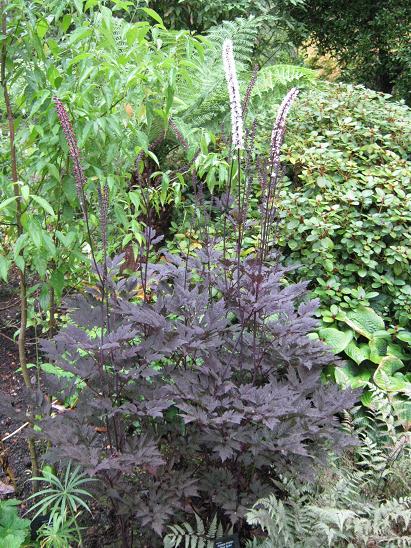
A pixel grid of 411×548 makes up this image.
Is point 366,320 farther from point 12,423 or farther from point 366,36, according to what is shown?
point 366,36

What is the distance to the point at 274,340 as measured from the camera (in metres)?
2.01

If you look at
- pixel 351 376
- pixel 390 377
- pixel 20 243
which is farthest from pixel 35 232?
pixel 390 377

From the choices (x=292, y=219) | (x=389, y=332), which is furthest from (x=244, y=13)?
(x=389, y=332)

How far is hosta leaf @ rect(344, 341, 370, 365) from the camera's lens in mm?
2674

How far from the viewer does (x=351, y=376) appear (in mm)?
2697

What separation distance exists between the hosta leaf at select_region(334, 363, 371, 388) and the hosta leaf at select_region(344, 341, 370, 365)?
2.3 inches

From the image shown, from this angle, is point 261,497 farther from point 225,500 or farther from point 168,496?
point 168,496

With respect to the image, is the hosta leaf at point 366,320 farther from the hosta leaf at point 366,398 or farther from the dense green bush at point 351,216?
the hosta leaf at point 366,398

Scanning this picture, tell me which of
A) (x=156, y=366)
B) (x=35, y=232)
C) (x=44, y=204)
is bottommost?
(x=156, y=366)

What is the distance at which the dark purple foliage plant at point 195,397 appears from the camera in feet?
5.49

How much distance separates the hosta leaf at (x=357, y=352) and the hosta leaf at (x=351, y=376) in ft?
0.19

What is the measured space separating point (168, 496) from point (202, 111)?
3288 millimetres

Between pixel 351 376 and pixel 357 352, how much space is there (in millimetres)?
117

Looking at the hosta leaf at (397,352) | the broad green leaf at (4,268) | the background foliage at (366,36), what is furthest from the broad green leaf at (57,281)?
the background foliage at (366,36)
